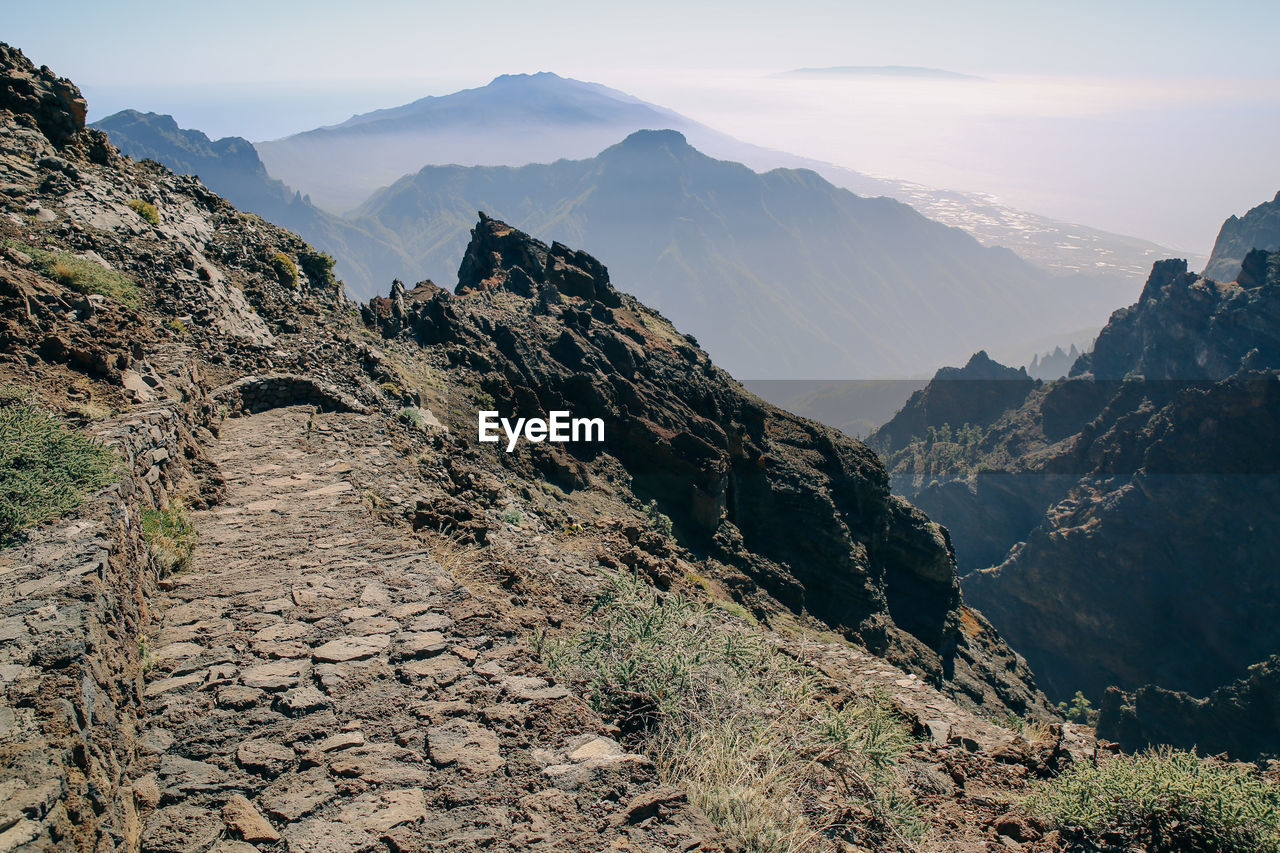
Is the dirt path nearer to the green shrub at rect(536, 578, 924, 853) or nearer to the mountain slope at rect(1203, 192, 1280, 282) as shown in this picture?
the green shrub at rect(536, 578, 924, 853)

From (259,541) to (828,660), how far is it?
8383 mm

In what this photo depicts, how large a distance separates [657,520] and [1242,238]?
181 m

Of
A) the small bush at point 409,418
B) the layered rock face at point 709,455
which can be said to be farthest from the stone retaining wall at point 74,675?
the layered rock face at point 709,455

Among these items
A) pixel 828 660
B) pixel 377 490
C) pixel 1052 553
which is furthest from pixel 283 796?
pixel 1052 553

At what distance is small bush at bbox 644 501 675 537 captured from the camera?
1852cm

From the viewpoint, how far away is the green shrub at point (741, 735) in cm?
381

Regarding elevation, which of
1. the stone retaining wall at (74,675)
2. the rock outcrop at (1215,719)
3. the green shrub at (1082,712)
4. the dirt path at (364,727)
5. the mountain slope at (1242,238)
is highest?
the mountain slope at (1242,238)

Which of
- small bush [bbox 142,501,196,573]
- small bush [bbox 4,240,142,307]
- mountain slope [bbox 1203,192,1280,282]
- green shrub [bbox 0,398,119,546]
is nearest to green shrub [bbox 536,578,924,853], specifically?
small bush [bbox 142,501,196,573]

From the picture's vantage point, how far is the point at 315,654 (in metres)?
4.46

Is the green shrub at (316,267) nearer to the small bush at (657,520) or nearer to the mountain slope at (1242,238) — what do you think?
the small bush at (657,520)

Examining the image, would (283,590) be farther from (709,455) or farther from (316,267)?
(709,455)

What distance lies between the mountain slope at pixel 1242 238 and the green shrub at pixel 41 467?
16990 centimetres

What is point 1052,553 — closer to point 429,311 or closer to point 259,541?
point 429,311

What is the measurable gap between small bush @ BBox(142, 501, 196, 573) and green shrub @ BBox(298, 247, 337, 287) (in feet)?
47.9
